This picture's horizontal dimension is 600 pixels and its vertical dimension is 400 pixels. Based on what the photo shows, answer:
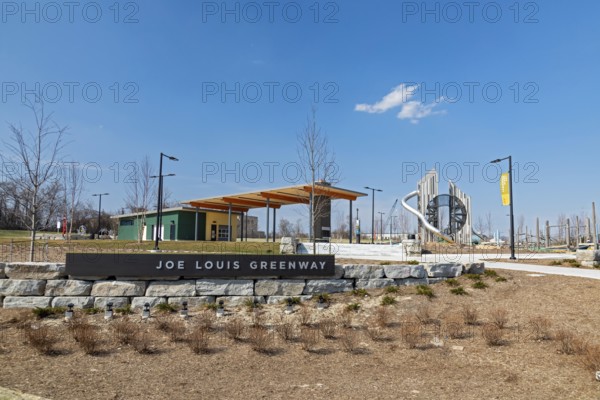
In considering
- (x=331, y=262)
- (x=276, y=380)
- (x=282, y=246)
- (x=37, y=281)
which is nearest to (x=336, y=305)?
(x=331, y=262)

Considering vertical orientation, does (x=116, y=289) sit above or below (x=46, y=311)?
above

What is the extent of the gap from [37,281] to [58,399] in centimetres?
530

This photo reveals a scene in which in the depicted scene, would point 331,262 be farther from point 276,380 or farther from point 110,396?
point 110,396

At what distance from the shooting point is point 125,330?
297 inches

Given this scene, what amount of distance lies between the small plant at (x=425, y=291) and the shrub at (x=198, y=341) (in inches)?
197

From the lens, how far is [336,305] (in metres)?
9.26

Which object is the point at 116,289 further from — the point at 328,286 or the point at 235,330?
the point at 328,286

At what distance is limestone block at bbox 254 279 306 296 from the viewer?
9.66 meters

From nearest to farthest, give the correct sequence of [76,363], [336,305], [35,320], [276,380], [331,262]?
1. [276,380]
2. [76,363]
3. [35,320]
4. [336,305]
5. [331,262]

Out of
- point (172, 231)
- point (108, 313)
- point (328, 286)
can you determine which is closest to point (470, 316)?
point (328, 286)

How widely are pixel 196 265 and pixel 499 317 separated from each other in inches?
256

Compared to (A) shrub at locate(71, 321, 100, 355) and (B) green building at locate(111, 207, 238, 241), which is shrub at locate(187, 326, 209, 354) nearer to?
(A) shrub at locate(71, 321, 100, 355)

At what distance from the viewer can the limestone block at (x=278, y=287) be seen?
31.7 feet

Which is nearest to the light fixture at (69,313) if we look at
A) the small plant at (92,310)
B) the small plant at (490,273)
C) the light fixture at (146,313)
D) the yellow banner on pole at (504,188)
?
the small plant at (92,310)
